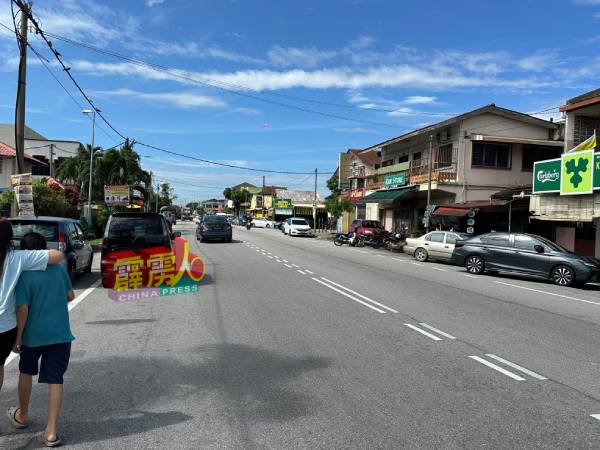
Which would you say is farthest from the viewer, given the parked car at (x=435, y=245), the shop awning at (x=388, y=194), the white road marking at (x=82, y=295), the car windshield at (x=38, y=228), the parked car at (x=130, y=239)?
the shop awning at (x=388, y=194)

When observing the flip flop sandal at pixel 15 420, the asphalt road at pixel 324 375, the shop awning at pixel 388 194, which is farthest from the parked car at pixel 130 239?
the shop awning at pixel 388 194

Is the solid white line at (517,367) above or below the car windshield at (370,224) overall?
below

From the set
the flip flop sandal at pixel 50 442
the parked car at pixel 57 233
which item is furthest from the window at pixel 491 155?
the flip flop sandal at pixel 50 442

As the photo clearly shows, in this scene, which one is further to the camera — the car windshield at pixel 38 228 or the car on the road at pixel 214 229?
the car on the road at pixel 214 229

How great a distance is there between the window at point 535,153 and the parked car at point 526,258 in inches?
639

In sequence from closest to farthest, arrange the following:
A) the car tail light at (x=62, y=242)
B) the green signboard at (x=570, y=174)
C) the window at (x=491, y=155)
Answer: the car tail light at (x=62, y=242), the green signboard at (x=570, y=174), the window at (x=491, y=155)

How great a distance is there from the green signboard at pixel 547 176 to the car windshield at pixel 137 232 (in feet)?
49.7

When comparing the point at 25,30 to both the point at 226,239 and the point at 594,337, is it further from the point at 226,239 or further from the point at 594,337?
the point at 226,239

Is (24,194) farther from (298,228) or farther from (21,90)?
(298,228)

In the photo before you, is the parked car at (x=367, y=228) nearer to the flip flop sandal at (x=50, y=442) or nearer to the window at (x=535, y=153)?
the window at (x=535, y=153)

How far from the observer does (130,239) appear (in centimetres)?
1209

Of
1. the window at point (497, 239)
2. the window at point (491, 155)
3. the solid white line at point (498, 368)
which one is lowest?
Answer: the solid white line at point (498, 368)

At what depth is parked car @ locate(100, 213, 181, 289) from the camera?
473 inches

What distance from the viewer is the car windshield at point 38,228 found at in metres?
10.9
